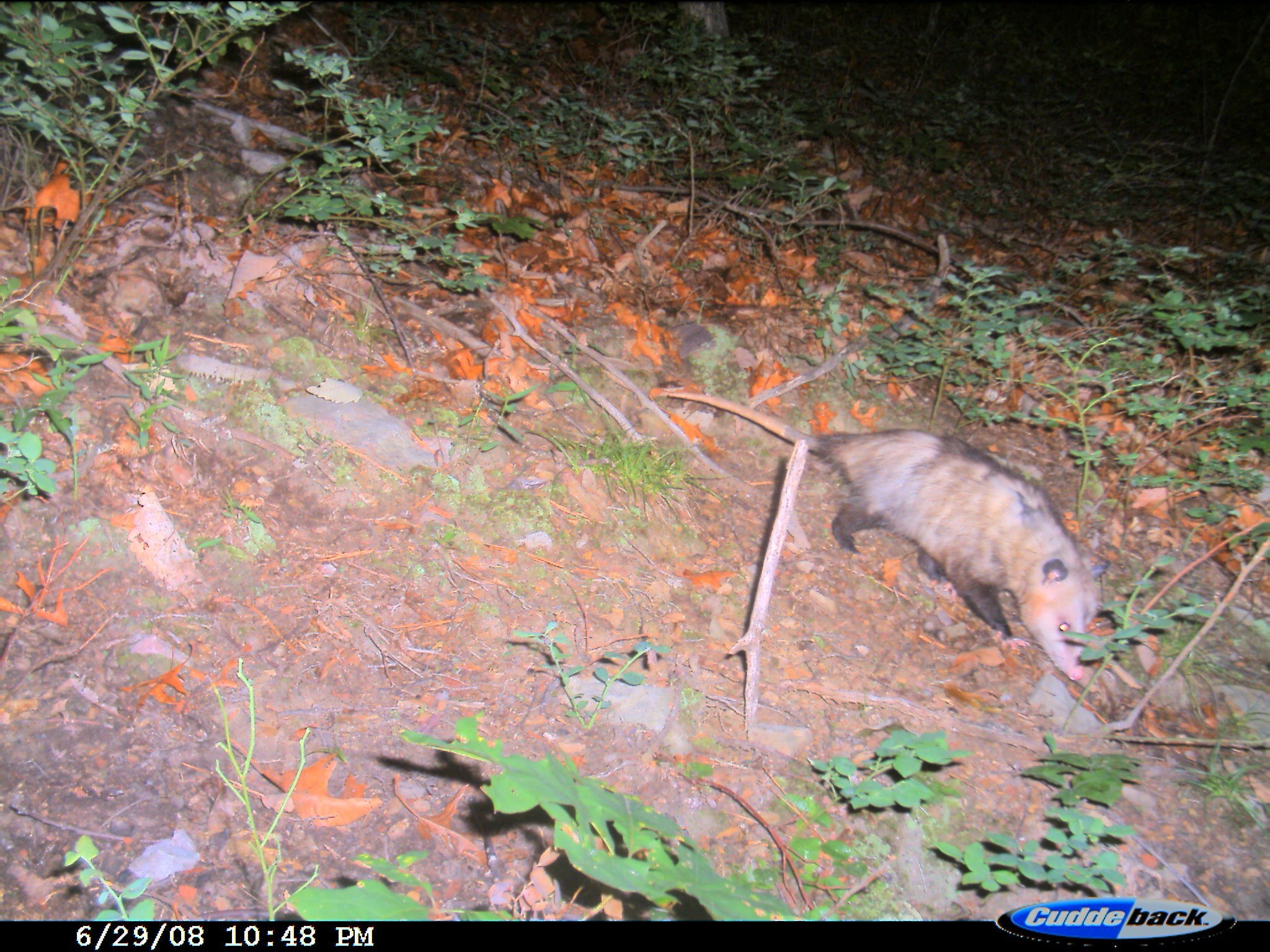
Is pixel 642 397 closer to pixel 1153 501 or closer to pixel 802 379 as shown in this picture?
pixel 802 379

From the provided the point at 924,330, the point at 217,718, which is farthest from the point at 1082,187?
the point at 217,718

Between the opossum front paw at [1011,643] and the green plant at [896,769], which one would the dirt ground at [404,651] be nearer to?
the opossum front paw at [1011,643]

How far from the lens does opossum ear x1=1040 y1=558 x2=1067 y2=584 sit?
10.3 ft

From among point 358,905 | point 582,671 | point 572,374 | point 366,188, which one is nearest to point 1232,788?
point 582,671

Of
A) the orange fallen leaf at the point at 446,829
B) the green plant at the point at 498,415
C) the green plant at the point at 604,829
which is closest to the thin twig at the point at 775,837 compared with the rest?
the green plant at the point at 604,829

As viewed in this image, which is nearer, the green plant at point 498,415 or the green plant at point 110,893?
the green plant at point 110,893

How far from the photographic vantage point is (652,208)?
14.5ft

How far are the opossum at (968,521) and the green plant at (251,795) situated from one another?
7.68 ft

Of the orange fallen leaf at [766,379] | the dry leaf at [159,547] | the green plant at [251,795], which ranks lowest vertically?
the green plant at [251,795]

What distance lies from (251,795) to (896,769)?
1772 mm

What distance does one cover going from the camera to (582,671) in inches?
88.3

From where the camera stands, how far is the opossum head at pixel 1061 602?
10.4 feet

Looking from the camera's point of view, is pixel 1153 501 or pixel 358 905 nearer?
pixel 358 905

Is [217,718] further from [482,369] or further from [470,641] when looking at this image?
[482,369]
